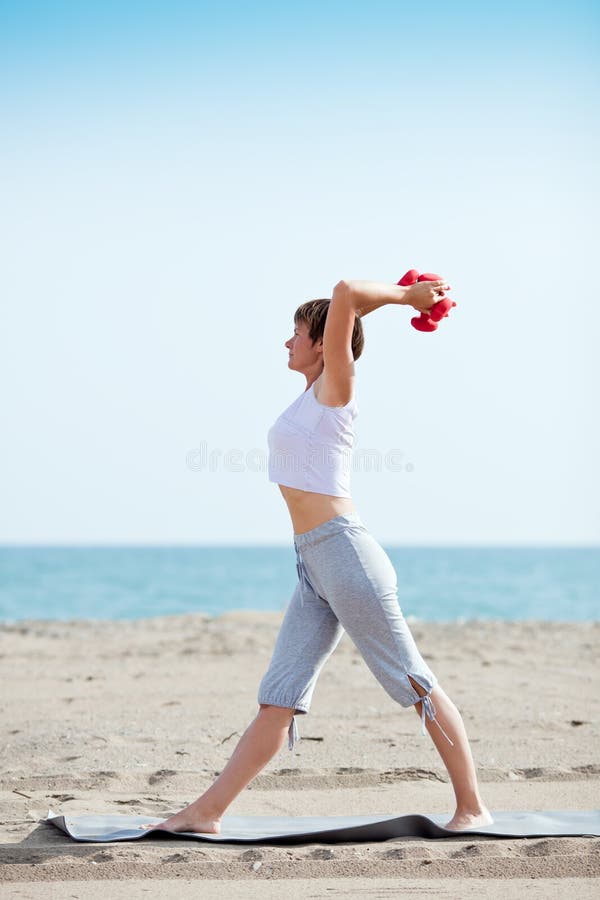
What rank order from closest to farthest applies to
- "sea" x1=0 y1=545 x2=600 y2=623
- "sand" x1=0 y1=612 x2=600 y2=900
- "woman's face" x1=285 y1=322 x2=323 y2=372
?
"sand" x1=0 y1=612 x2=600 y2=900 < "woman's face" x1=285 y1=322 x2=323 y2=372 < "sea" x1=0 y1=545 x2=600 y2=623

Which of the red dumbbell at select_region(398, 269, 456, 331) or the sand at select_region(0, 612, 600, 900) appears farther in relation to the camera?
the red dumbbell at select_region(398, 269, 456, 331)

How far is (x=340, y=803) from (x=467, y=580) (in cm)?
4891

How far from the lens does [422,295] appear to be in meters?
3.98

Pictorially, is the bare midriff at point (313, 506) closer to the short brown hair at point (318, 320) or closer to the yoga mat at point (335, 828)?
the short brown hair at point (318, 320)

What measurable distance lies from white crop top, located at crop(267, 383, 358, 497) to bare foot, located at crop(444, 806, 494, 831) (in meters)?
1.34

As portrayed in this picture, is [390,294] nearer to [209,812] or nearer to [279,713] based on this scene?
[279,713]

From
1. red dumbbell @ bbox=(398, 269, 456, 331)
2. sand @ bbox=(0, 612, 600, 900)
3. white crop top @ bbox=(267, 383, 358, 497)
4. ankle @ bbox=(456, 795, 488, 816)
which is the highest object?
red dumbbell @ bbox=(398, 269, 456, 331)

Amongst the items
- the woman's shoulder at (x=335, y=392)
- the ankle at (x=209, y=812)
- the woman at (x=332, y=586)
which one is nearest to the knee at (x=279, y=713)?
the woman at (x=332, y=586)

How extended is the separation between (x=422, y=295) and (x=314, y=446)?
28.5 inches

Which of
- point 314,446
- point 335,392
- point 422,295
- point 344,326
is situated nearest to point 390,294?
point 422,295

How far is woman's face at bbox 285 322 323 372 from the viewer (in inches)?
163

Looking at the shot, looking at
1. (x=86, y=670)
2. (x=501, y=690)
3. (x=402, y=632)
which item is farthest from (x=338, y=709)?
(x=402, y=632)

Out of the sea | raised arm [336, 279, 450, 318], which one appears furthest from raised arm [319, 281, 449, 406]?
the sea

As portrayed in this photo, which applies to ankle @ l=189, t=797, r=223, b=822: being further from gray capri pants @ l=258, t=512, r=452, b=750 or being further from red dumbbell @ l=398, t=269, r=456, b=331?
red dumbbell @ l=398, t=269, r=456, b=331
